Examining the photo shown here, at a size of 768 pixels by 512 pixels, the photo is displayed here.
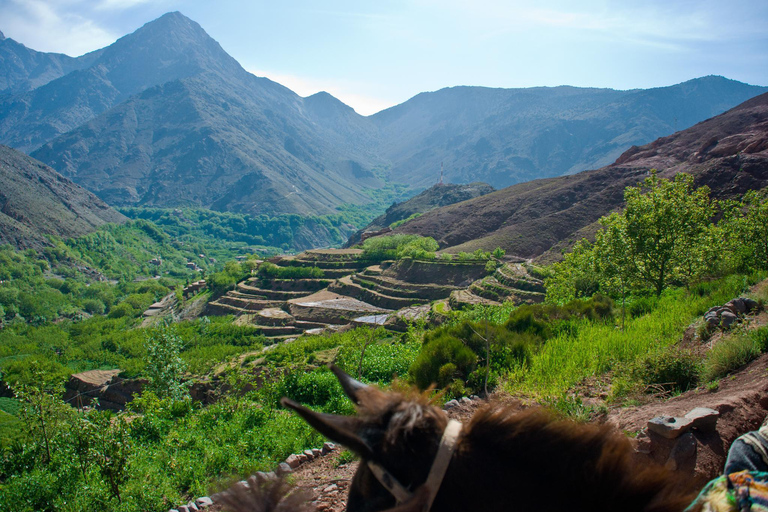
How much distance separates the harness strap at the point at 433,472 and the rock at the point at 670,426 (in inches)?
126

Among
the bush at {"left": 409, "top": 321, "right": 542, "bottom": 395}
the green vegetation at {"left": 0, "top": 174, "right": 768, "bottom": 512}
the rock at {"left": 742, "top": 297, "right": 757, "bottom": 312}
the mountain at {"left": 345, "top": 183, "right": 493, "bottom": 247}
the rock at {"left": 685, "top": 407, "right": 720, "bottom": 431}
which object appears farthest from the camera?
the mountain at {"left": 345, "top": 183, "right": 493, "bottom": 247}

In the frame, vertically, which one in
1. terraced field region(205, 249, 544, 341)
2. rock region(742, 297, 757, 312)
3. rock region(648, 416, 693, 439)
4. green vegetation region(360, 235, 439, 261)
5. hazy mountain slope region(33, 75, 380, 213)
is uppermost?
hazy mountain slope region(33, 75, 380, 213)

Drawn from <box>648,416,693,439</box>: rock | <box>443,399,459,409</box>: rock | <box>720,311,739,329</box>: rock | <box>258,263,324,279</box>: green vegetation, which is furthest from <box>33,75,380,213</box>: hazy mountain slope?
<box>648,416,693,439</box>: rock

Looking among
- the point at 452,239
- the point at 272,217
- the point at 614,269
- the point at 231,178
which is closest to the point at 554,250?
the point at 452,239

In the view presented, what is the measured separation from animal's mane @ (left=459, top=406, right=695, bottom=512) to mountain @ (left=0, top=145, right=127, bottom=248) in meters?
94.2

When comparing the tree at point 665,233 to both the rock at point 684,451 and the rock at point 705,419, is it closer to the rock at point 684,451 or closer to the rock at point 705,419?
the rock at point 705,419

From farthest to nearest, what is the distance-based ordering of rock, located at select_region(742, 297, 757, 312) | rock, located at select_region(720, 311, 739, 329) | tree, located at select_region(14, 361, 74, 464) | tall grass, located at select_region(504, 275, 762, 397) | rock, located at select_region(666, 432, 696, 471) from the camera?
tree, located at select_region(14, 361, 74, 464) < rock, located at select_region(742, 297, 757, 312) < rock, located at select_region(720, 311, 739, 329) < tall grass, located at select_region(504, 275, 762, 397) < rock, located at select_region(666, 432, 696, 471)

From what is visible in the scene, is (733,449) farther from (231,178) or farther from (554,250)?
(231,178)

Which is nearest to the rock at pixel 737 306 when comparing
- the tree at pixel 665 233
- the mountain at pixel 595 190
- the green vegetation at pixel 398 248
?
the tree at pixel 665 233

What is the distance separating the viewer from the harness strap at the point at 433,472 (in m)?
1.13

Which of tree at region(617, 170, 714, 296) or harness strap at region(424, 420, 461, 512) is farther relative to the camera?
tree at region(617, 170, 714, 296)

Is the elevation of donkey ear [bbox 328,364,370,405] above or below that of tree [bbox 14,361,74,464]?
above

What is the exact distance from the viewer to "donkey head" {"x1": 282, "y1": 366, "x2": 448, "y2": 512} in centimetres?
118

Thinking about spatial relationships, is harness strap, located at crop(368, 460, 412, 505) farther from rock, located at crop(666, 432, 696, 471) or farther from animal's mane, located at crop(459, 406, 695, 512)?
rock, located at crop(666, 432, 696, 471)
